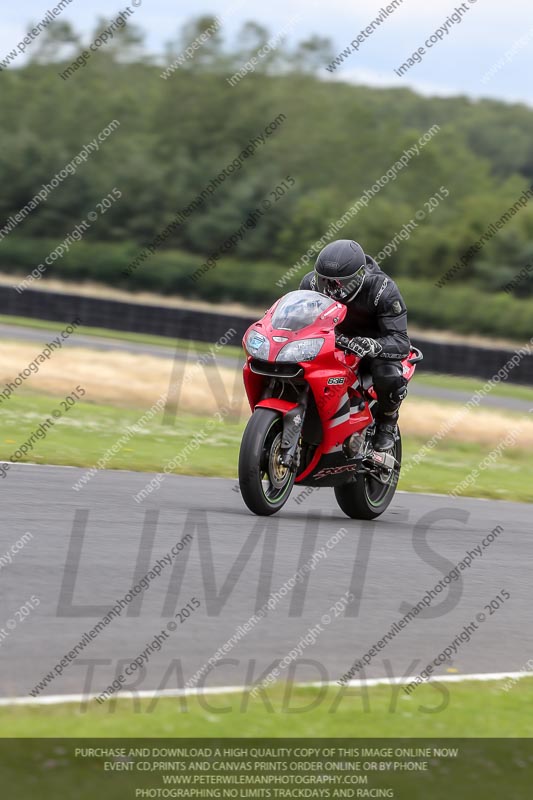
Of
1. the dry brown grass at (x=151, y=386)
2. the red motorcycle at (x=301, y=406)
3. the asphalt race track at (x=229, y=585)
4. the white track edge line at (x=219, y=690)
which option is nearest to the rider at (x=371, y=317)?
the red motorcycle at (x=301, y=406)

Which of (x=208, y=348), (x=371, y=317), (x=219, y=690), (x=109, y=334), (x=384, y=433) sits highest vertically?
(x=219, y=690)

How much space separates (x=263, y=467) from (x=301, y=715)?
3.88 m

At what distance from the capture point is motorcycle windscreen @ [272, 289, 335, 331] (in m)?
8.80

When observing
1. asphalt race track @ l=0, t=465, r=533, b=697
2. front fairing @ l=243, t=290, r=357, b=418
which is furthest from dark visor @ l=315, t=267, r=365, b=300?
asphalt race track @ l=0, t=465, r=533, b=697

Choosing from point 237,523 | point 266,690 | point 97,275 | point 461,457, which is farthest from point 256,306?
point 266,690

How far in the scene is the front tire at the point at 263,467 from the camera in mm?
8344

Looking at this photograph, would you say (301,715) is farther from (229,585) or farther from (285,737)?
(229,585)

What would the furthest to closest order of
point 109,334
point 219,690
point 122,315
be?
point 122,315, point 109,334, point 219,690

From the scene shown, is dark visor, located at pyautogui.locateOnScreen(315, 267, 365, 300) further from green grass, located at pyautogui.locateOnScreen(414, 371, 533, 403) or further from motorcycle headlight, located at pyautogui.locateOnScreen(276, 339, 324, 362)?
green grass, located at pyautogui.locateOnScreen(414, 371, 533, 403)

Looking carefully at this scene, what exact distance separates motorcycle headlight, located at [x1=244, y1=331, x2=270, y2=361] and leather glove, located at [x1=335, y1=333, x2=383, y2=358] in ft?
1.73

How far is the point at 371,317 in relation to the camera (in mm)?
9438

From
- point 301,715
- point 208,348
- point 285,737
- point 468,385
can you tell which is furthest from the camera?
point 468,385

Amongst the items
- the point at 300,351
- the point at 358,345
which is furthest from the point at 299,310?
the point at 358,345

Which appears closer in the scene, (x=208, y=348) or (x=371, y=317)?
(x=371, y=317)
